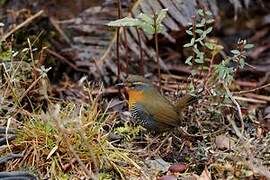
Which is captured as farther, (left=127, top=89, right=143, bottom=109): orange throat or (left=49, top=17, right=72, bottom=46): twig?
(left=49, top=17, right=72, bottom=46): twig

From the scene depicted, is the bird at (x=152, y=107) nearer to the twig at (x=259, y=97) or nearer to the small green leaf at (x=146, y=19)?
the small green leaf at (x=146, y=19)

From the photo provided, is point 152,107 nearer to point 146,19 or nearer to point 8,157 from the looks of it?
point 146,19

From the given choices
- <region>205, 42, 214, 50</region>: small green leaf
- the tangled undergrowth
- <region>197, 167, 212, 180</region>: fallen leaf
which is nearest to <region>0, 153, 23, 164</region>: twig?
the tangled undergrowth

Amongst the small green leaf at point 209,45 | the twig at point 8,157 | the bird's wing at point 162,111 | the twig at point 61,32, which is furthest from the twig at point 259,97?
the twig at point 8,157

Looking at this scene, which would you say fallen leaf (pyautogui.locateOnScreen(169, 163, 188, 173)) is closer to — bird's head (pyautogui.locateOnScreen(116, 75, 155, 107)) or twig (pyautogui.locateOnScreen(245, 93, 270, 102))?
bird's head (pyautogui.locateOnScreen(116, 75, 155, 107))

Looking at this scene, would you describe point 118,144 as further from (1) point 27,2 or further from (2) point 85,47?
(1) point 27,2

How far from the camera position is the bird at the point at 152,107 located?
3.46m

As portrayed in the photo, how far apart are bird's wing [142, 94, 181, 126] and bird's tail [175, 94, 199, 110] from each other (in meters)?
0.04

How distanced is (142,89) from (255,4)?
2.38m

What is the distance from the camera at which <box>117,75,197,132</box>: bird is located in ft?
11.3

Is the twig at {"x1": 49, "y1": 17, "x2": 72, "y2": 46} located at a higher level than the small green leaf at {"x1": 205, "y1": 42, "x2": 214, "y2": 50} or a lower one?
lower

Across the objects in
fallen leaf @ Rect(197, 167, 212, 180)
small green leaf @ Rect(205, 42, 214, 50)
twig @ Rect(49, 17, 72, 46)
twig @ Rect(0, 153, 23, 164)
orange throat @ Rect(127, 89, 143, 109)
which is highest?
small green leaf @ Rect(205, 42, 214, 50)

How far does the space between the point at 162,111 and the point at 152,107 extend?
62 millimetres

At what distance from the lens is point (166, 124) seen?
3465mm
